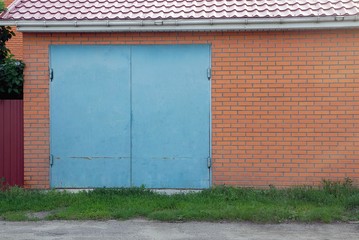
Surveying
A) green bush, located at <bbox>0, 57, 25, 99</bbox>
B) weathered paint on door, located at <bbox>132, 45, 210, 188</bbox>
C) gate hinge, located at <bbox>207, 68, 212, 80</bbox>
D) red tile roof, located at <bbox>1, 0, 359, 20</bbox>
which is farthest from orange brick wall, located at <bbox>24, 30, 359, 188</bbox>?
green bush, located at <bbox>0, 57, 25, 99</bbox>

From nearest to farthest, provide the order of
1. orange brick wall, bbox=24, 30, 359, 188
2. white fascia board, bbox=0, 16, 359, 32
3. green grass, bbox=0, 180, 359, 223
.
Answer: green grass, bbox=0, 180, 359, 223 → white fascia board, bbox=0, 16, 359, 32 → orange brick wall, bbox=24, 30, 359, 188

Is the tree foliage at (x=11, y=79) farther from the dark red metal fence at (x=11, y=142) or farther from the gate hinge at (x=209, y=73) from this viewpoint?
the gate hinge at (x=209, y=73)

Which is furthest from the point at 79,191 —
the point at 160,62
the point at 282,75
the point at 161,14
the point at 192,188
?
the point at 282,75

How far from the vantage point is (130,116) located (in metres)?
10.8

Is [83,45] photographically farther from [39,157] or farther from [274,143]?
[274,143]

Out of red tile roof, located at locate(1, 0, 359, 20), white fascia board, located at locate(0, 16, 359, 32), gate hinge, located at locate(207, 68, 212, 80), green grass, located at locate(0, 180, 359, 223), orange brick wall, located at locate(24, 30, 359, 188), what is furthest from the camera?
gate hinge, located at locate(207, 68, 212, 80)

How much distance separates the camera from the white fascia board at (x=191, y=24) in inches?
407

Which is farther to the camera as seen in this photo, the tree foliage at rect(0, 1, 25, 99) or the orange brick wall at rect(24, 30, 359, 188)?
the tree foliage at rect(0, 1, 25, 99)

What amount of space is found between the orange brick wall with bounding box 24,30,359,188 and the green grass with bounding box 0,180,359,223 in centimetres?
40

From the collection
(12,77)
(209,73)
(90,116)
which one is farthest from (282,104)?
(12,77)

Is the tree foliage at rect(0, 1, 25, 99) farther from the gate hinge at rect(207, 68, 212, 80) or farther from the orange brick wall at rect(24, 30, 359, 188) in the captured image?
the gate hinge at rect(207, 68, 212, 80)

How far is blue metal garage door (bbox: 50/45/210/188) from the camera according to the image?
10.8 metres

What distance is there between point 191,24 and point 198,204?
302 centimetres

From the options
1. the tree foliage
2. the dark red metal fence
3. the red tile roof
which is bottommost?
the dark red metal fence
